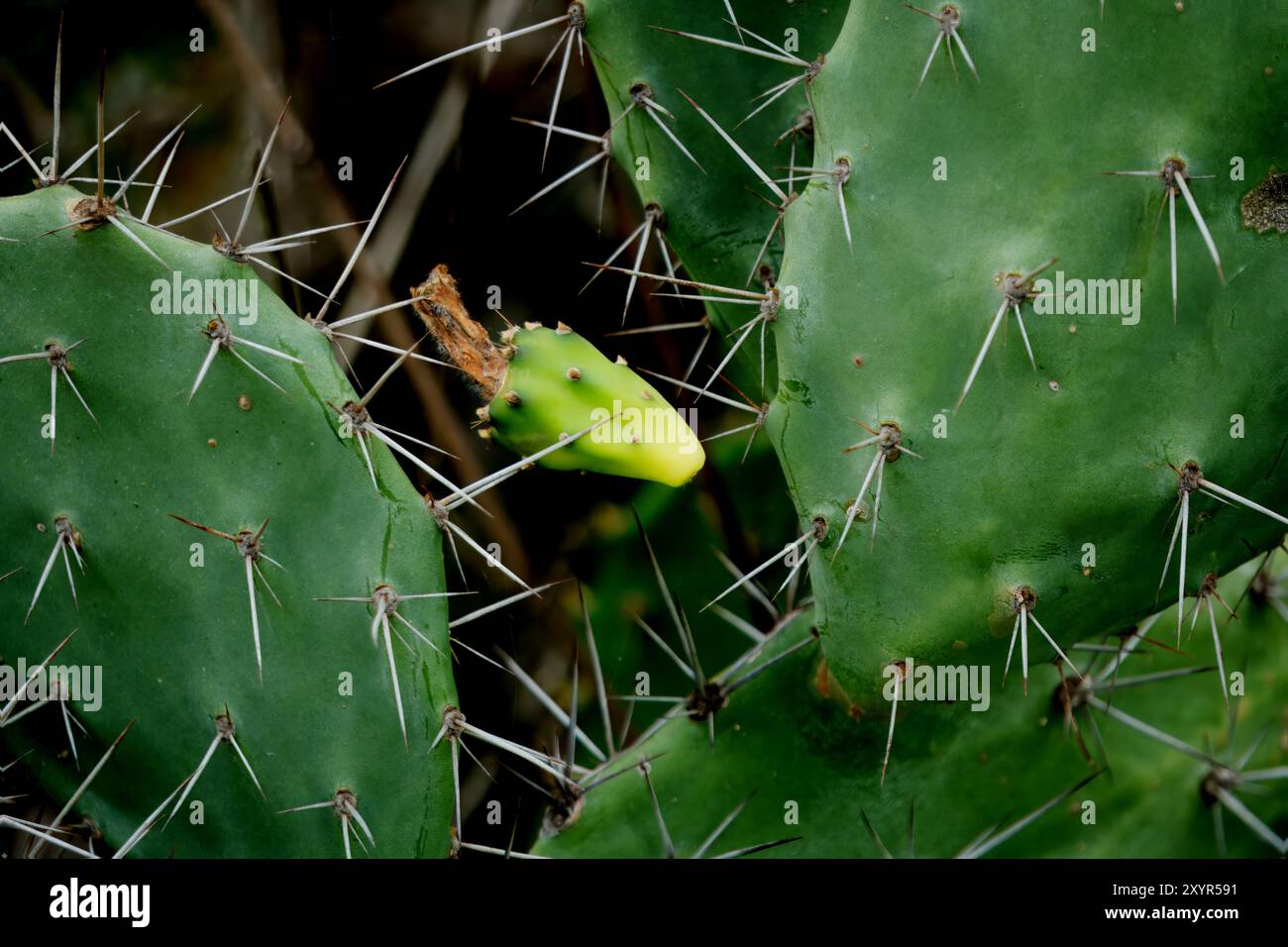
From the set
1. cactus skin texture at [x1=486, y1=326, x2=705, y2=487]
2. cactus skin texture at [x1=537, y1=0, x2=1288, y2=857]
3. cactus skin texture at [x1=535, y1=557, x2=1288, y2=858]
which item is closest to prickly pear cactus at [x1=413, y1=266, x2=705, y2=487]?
cactus skin texture at [x1=486, y1=326, x2=705, y2=487]

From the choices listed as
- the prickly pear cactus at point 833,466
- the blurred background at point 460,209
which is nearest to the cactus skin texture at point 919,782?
the prickly pear cactus at point 833,466

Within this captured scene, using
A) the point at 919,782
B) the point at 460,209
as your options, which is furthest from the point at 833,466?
the point at 460,209

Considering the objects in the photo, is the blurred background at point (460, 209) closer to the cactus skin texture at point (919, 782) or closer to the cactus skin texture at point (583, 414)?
the cactus skin texture at point (919, 782)

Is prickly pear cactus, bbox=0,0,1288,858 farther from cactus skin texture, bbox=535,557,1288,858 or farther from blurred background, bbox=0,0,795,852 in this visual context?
blurred background, bbox=0,0,795,852

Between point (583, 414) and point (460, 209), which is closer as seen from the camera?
point (583, 414)

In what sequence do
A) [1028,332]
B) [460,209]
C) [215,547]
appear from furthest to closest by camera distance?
[460,209] < [215,547] < [1028,332]

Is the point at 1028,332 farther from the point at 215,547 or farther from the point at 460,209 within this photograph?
the point at 460,209
